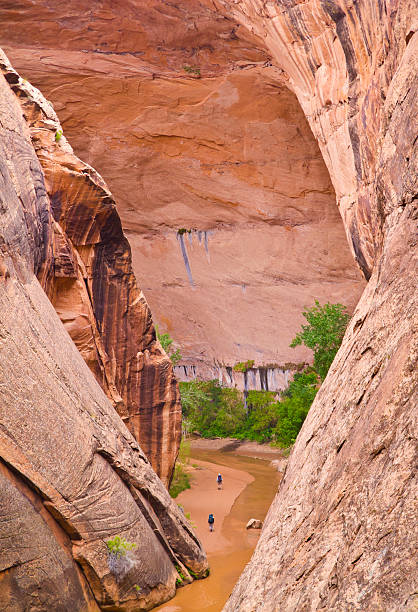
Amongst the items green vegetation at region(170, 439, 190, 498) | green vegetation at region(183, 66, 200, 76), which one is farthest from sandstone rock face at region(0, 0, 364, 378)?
green vegetation at region(170, 439, 190, 498)

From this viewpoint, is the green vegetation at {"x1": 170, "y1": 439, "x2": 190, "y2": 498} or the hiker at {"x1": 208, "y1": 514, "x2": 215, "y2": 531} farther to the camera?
the green vegetation at {"x1": 170, "y1": 439, "x2": 190, "y2": 498}

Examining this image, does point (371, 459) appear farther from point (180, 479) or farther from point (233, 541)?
point (180, 479)

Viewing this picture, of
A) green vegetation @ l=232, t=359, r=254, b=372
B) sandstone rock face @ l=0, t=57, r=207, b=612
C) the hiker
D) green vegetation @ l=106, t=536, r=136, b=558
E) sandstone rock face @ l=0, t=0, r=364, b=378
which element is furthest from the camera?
green vegetation @ l=232, t=359, r=254, b=372

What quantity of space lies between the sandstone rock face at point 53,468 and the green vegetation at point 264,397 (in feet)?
42.9

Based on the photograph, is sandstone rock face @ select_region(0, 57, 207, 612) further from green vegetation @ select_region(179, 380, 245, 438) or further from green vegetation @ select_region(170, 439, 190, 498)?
green vegetation @ select_region(179, 380, 245, 438)

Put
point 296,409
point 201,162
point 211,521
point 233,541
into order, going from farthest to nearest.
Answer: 1. point 201,162
2. point 296,409
3. point 211,521
4. point 233,541

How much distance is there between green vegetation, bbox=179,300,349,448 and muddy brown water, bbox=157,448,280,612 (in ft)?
5.97

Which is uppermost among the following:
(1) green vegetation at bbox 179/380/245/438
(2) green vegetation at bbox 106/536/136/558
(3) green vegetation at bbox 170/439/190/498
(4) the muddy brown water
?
(1) green vegetation at bbox 179/380/245/438

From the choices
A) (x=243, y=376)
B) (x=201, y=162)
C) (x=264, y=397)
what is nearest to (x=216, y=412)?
(x=243, y=376)

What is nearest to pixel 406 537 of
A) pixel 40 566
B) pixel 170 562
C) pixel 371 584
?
pixel 371 584

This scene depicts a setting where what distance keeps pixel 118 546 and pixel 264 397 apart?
2157cm

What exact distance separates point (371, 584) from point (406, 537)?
35 cm

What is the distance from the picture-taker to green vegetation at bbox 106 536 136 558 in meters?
9.13

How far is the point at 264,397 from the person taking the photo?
3025 centimetres
